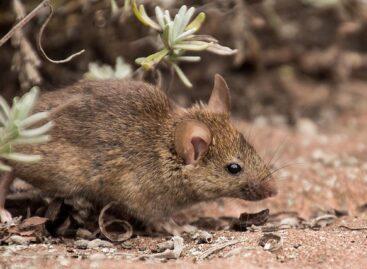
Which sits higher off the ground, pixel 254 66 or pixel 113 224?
pixel 254 66

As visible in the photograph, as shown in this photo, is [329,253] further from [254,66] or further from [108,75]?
[254,66]

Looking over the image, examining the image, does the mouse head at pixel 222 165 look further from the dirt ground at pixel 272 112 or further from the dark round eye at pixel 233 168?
the dirt ground at pixel 272 112

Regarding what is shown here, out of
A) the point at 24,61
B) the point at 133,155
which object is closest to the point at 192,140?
the point at 133,155

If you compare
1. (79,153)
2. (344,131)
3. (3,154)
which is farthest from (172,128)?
(344,131)

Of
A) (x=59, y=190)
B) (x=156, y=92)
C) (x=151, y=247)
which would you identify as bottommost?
(x=151, y=247)

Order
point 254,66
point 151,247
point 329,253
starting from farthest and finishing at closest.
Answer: point 254,66 → point 151,247 → point 329,253

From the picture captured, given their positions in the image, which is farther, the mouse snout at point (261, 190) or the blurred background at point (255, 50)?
the blurred background at point (255, 50)

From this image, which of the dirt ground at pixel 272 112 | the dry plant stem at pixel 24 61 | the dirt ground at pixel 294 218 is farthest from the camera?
the dry plant stem at pixel 24 61

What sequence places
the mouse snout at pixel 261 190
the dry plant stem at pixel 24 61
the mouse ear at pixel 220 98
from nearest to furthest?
the mouse snout at pixel 261 190 → the mouse ear at pixel 220 98 → the dry plant stem at pixel 24 61

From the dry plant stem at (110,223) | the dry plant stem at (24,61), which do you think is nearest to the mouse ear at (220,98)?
the dry plant stem at (110,223)
